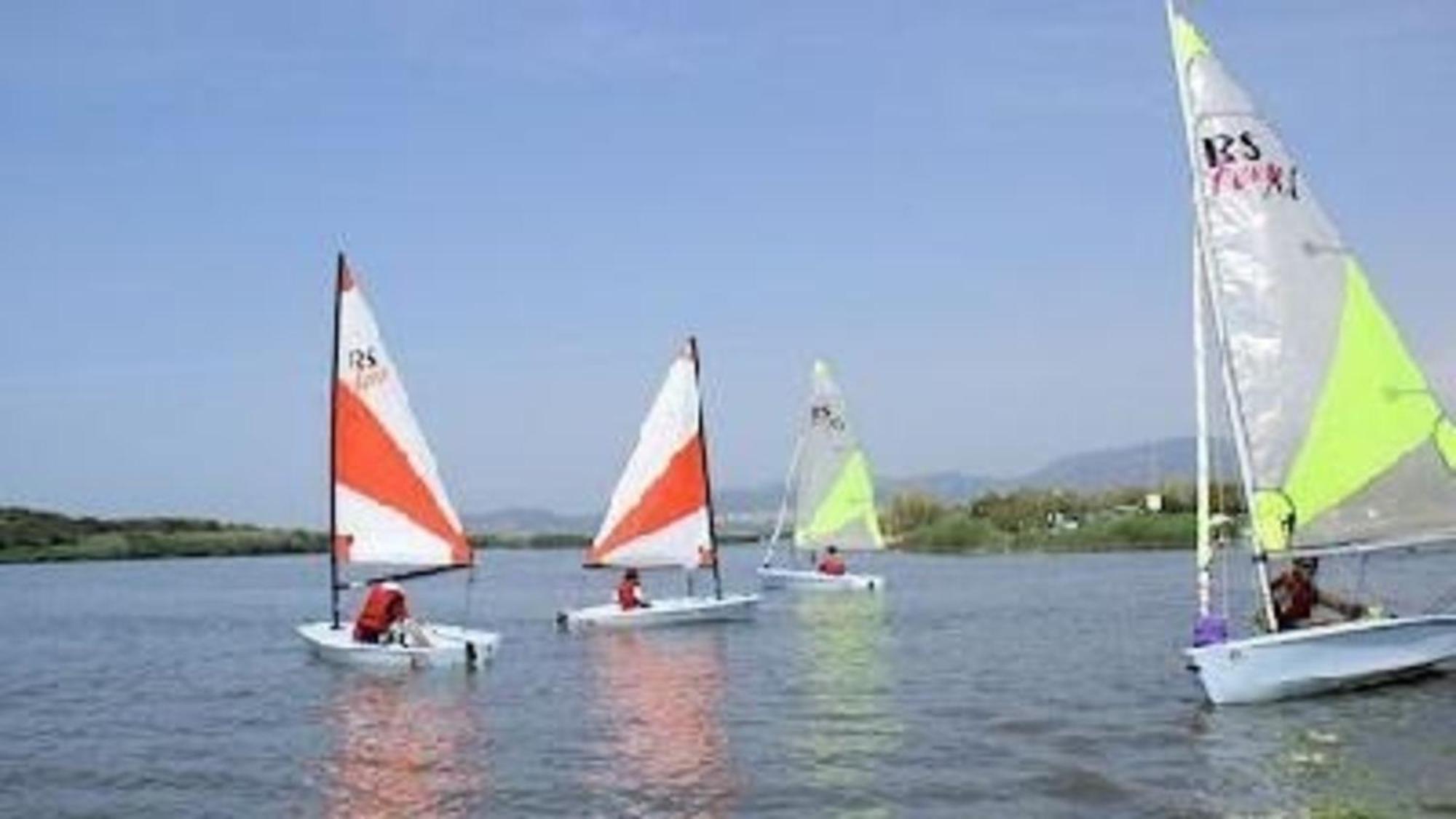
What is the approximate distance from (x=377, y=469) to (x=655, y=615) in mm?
8674

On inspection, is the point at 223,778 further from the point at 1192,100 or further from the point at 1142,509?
the point at 1142,509

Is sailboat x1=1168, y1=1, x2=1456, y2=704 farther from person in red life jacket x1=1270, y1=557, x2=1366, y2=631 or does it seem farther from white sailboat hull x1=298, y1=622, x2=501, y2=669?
white sailboat hull x1=298, y1=622, x2=501, y2=669

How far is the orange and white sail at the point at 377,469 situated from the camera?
3516 centimetres

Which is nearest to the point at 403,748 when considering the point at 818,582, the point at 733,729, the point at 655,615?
the point at 733,729

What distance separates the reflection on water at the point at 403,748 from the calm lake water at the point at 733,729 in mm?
66

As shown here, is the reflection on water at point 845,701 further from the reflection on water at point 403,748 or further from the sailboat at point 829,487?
the sailboat at point 829,487

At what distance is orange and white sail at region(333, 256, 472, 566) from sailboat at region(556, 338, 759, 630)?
8530 millimetres

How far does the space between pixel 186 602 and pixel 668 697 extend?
44.8 meters

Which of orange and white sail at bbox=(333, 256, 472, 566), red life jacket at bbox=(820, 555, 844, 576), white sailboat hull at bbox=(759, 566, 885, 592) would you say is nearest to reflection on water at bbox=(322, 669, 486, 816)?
orange and white sail at bbox=(333, 256, 472, 566)

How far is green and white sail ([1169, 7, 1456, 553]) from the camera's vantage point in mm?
23547

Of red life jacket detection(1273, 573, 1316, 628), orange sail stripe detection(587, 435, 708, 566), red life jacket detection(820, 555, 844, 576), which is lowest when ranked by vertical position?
red life jacket detection(1273, 573, 1316, 628)

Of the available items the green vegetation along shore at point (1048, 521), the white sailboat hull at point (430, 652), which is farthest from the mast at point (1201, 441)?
the green vegetation along shore at point (1048, 521)

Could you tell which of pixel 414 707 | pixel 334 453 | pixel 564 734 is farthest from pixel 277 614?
pixel 564 734

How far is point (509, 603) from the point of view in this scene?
6094 centimetres
